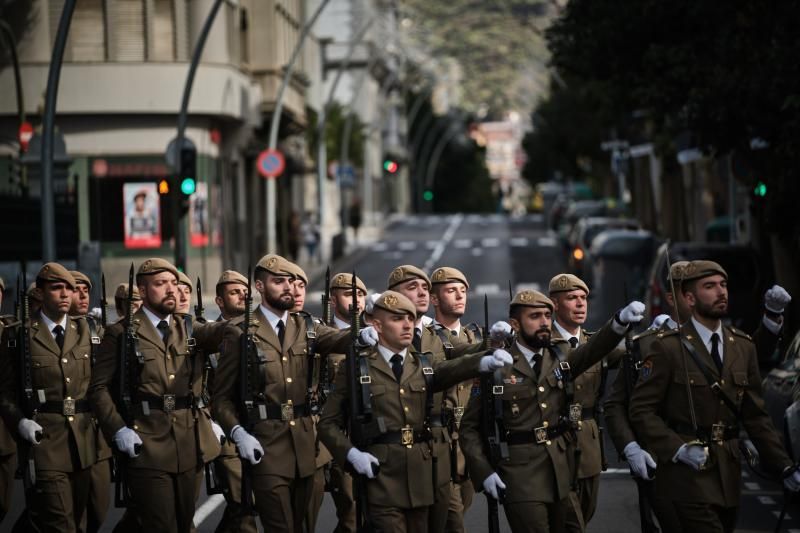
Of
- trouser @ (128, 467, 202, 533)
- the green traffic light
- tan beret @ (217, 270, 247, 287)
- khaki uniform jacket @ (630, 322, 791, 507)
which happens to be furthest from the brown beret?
the green traffic light

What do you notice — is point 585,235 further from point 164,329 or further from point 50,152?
point 164,329

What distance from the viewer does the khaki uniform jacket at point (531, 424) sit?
9953 mm

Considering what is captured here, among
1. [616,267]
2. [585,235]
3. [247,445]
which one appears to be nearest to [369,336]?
[247,445]

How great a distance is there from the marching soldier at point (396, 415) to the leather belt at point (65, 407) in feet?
8.86

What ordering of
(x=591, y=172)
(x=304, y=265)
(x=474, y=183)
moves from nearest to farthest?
(x=304, y=265) → (x=591, y=172) → (x=474, y=183)

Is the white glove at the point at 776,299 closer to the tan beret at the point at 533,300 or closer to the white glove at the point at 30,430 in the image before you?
the tan beret at the point at 533,300

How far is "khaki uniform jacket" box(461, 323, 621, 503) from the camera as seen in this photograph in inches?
392

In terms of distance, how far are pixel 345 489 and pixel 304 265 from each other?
151 feet

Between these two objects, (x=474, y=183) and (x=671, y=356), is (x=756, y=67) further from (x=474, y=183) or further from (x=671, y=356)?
(x=474, y=183)

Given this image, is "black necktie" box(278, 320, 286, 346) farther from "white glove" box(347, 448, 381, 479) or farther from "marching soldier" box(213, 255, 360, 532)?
"white glove" box(347, 448, 381, 479)

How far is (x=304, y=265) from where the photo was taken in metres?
57.8

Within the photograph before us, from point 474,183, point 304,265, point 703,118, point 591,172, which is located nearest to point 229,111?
point 304,265

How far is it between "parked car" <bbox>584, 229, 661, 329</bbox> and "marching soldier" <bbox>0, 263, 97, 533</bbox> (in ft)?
62.0

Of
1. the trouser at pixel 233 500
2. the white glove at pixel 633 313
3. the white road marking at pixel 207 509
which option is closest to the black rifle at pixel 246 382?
the trouser at pixel 233 500
